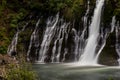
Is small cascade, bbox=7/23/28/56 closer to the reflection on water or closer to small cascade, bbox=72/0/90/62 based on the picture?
small cascade, bbox=72/0/90/62

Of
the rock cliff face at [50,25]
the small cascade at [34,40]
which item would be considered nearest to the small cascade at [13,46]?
the rock cliff face at [50,25]

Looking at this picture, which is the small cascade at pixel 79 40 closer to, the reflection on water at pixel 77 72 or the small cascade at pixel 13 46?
the reflection on water at pixel 77 72

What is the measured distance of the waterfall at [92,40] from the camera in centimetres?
2744

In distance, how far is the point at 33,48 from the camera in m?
30.9

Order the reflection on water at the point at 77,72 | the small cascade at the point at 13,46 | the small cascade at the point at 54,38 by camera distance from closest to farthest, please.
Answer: the reflection on water at the point at 77,72
the small cascade at the point at 54,38
the small cascade at the point at 13,46

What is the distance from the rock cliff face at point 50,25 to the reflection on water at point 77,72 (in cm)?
247

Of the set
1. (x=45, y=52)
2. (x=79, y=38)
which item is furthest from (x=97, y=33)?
(x=45, y=52)

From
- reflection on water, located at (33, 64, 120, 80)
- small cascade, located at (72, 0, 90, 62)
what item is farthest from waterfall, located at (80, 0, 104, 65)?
reflection on water, located at (33, 64, 120, 80)

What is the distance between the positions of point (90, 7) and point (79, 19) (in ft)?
4.34

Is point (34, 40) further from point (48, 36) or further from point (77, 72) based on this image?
point (77, 72)

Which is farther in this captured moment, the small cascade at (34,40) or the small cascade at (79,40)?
the small cascade at (34,40)

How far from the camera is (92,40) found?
94.1 ft

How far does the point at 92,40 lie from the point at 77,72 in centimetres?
639

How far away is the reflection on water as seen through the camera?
20720mm
